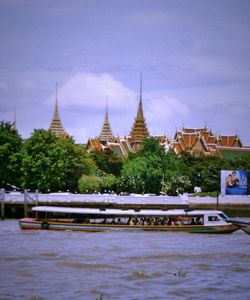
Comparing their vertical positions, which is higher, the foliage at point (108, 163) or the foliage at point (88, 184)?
the foliage at point (108, 163)

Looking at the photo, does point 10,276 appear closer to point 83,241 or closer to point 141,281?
point 141,281

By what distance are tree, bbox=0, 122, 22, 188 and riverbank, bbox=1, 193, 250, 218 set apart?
4.93m

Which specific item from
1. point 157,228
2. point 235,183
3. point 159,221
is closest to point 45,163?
point 235,183

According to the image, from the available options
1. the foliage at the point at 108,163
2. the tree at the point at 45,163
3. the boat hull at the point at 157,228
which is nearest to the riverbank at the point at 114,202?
the tree at the point at 45,163

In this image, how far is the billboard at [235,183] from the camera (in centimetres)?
5200

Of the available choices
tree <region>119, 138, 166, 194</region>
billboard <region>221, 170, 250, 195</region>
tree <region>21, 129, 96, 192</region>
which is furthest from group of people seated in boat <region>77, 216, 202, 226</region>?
tree <region>119, 138, 166, 194</region>

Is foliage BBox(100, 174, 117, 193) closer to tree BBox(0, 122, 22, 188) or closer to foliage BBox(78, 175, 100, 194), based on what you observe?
foliage BBox(78, 175, 100, 194)

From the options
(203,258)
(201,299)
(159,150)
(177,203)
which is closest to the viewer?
(201,299)

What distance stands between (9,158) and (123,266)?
97.8ft

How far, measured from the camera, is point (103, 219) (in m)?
37.6

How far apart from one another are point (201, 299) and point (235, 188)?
34.4 meters

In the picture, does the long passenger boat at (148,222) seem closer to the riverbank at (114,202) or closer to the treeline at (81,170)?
the riverbank at (114,202)

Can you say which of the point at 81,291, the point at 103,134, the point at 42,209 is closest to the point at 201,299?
the point at 81,291

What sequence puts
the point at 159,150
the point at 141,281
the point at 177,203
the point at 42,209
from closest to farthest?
the point at 141,281 < the point at 42,209 < the point at 177,203 < the point at 159,150
